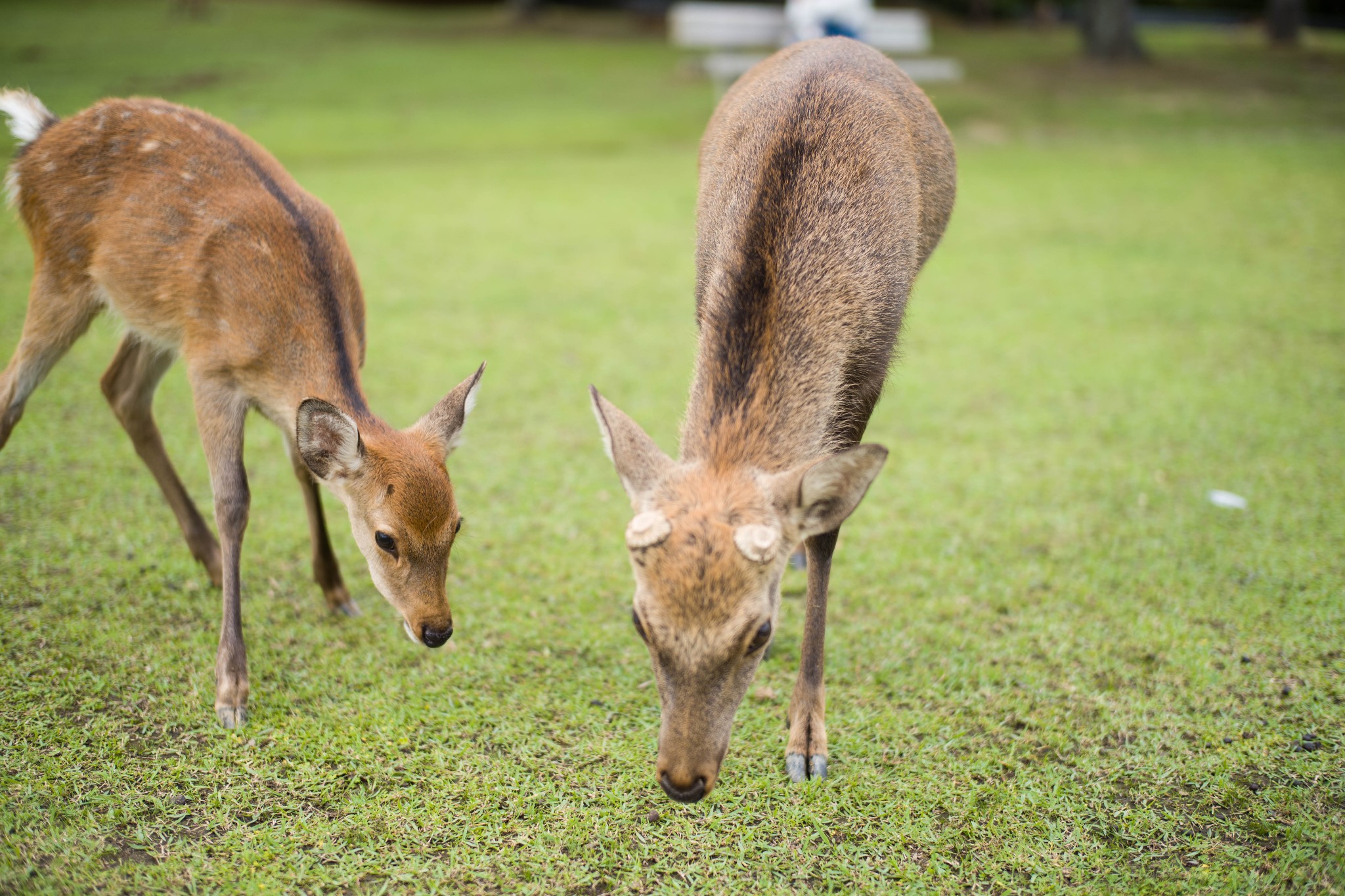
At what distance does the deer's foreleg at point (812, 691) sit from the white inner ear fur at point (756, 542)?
107 centimetres

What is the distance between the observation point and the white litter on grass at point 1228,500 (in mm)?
5563

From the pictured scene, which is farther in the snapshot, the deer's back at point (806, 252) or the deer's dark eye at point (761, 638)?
the deer's back at point (806, 252)

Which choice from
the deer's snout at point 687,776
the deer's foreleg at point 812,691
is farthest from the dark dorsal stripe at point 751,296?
the deer's snout at point 687,776

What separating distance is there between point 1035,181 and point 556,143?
741cm

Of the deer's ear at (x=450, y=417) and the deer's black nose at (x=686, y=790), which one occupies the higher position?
the deer's ear at (x=450, y=417)

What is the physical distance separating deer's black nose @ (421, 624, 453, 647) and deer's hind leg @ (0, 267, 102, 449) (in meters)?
2.24

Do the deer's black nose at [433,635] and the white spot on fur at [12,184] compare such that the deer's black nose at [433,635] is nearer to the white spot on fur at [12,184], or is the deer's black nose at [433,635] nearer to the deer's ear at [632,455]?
the deer's ear at [632,455]

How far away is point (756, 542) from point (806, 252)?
1.25 meters

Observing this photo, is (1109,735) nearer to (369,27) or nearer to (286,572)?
(286,572)

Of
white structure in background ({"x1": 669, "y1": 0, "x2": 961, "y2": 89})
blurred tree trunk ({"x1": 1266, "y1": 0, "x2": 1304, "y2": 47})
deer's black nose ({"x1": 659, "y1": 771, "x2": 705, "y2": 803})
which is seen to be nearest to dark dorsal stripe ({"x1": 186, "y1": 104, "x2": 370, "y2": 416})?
deer's black nose ({"x1": 659, "y1": 771, "x2": 705, "y2": 803})

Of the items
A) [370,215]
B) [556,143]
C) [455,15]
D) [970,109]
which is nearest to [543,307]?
[370,215]

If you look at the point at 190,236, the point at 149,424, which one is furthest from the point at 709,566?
the point at 149,424

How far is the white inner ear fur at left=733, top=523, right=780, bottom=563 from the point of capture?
273 centimetres

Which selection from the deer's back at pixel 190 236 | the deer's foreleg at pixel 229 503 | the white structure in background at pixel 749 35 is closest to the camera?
the deer's foreleg at pixel 229 503
